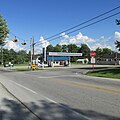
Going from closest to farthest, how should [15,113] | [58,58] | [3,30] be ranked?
[15,113] → [3,30] → [58,58]

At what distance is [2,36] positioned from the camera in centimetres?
4072

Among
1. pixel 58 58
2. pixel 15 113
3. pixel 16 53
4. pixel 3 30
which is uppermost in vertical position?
pixel 16 53

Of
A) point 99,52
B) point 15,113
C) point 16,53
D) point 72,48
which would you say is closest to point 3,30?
point 15,113

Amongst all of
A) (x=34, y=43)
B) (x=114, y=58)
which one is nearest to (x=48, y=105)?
(x=34, y=43)

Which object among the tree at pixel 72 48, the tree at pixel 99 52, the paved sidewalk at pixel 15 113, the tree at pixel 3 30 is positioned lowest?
the paved sidewalk at pixel 15 113

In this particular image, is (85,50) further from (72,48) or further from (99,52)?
(72,48)

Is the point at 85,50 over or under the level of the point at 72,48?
under

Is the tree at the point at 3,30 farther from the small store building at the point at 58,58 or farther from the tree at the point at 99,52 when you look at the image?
the tree at the point at 99,52

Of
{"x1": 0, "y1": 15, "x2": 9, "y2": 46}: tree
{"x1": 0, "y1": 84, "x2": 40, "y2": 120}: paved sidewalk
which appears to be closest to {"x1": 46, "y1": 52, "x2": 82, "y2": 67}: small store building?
{"x1": 0, "y1": 15, "x2": 9, "y2": 46}: tree

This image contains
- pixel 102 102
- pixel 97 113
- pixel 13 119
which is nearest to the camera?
pixel 13 119

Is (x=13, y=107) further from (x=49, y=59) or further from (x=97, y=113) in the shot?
(x=49, y=59)

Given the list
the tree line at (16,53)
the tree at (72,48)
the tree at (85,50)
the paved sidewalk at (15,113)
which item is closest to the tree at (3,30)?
the tree line at (16,53)

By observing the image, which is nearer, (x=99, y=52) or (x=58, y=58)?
(x=58, y=58)

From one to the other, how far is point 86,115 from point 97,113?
479 mm
